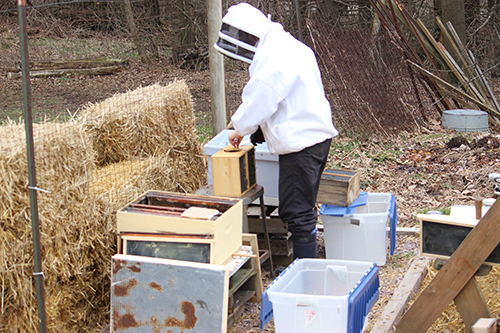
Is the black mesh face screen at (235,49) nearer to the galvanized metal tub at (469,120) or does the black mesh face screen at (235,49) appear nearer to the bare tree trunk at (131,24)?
the bare tree trunk at (131,24)

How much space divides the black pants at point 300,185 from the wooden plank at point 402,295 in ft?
2.42

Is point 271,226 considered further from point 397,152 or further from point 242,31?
point 397,152

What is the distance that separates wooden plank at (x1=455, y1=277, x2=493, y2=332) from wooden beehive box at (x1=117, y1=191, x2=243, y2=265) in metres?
1.32

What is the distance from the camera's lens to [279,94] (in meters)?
3.25

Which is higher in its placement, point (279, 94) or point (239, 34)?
point (239, 34)

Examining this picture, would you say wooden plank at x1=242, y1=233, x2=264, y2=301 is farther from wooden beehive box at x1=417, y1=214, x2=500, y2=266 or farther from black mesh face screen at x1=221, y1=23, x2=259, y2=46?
black mesh face screen at x1=221, y1=23, x2=259, y2=46

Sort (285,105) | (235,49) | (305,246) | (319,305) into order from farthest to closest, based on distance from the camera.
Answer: (305,246), (235,49), (285,105), (319,305)

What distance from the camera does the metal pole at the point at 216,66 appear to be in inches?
195

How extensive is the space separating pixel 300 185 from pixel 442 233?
3.33 ft

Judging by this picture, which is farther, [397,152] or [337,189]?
[397,152]

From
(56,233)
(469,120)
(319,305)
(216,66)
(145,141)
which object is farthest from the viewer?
(469,120)

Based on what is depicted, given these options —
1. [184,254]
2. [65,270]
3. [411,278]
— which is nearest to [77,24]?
[65,270]

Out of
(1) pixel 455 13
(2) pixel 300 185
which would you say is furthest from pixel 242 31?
(1) pixel 455 13

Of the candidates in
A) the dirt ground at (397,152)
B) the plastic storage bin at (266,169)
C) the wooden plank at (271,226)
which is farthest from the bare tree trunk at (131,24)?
the wooden plank at (271,226)
